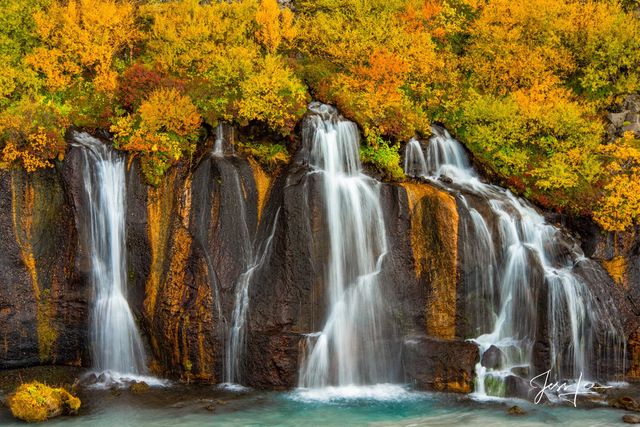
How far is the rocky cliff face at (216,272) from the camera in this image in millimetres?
16438

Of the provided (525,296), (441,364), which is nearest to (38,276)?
(441,364)

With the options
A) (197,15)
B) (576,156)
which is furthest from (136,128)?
(576,156)

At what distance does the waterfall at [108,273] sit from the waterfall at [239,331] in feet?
8.56

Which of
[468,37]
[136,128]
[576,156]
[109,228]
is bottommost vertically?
[109,228]

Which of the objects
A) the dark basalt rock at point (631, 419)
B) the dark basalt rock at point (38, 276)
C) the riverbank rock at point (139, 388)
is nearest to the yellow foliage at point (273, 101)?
the dark basalt rock at point (38, 276)

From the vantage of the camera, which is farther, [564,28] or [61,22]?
[564,28]

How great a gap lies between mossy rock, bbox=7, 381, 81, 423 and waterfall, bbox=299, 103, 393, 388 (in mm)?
5871

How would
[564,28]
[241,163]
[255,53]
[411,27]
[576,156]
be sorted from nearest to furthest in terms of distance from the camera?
[241,163], [576,156], [255,53], [564,28], [411,27]

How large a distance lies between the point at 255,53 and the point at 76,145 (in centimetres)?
776

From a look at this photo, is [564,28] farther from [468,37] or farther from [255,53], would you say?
[255,53]

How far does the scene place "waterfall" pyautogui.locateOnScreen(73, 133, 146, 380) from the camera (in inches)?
667

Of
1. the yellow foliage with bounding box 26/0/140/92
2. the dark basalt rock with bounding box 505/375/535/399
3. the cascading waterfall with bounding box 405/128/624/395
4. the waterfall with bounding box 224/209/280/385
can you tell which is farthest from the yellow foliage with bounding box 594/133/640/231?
the yellow foliage with bounding box 26/0/140/92

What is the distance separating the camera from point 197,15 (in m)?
23.3

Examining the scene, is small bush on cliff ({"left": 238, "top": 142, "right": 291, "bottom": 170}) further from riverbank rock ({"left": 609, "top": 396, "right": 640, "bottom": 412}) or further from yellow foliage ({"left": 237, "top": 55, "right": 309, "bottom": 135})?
riverbank rock ({"left": 609, "top": 396, "right": 640, "bottom": 412})
